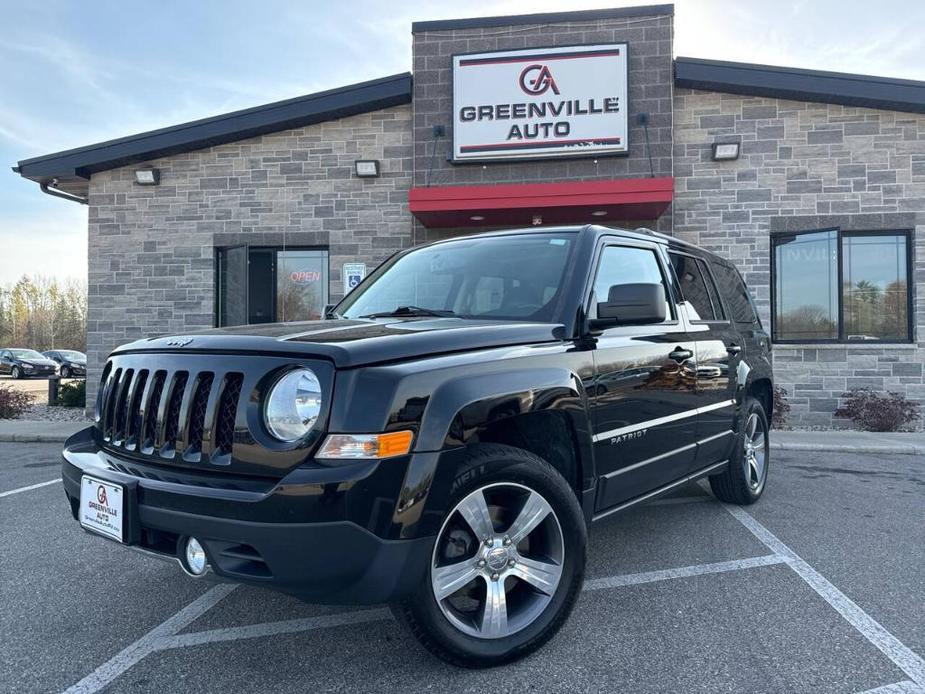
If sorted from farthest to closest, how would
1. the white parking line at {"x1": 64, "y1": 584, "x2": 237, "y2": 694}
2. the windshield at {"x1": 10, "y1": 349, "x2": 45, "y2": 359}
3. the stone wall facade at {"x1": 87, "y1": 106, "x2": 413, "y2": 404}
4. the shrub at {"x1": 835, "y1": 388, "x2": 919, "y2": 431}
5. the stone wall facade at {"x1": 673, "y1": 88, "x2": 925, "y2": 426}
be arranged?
the windshield at {"x1": 10, "y1": 349, "x2": 45, "y2": 359} → the stone wall facade at {"x1": 87, "y1": 106, "x2": 413, "y2": 404} → the stone wall facade at {"x1": 673, "y1": 88, "x2": 925, "y2": 426} → the shrub at {"x1": 835, "y1": 388, "x2": 919, "y2": 431} → the white parking line at {"x1": 64, "y1": 584, "x2": 237, "y2": 694}

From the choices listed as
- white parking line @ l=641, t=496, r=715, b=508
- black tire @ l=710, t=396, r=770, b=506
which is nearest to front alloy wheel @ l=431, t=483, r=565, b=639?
black tire @ l=710, t=396, r=770, b=506

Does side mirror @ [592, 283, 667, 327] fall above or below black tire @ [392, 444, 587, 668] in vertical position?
above

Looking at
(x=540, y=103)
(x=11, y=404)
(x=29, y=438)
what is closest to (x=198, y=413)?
(x=29, y=438)

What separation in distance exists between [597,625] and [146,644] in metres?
1.91

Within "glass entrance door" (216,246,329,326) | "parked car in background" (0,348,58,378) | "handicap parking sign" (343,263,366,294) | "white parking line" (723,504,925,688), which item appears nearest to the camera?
"white parking line" (723,504,925,688)

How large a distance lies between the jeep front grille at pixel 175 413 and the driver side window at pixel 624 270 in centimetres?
169

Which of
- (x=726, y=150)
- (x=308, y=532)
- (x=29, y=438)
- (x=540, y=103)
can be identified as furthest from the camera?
(x=540, y=103)

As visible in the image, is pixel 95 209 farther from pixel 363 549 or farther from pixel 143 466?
pixel 363 549

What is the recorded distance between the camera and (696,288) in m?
4.32

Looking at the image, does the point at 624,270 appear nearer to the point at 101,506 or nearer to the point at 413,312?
the point at 413,312

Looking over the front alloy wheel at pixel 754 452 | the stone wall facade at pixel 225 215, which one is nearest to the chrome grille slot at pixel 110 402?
the front alloy wheel at pixel 754 452

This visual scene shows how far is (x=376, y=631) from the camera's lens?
2.82 meters

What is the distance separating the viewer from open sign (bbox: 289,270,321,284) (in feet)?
36.9

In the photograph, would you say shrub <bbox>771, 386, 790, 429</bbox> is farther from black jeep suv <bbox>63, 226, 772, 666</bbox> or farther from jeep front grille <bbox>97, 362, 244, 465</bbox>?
→ jeep front grille <bbox>97, 362, 244, 465</bbox>
